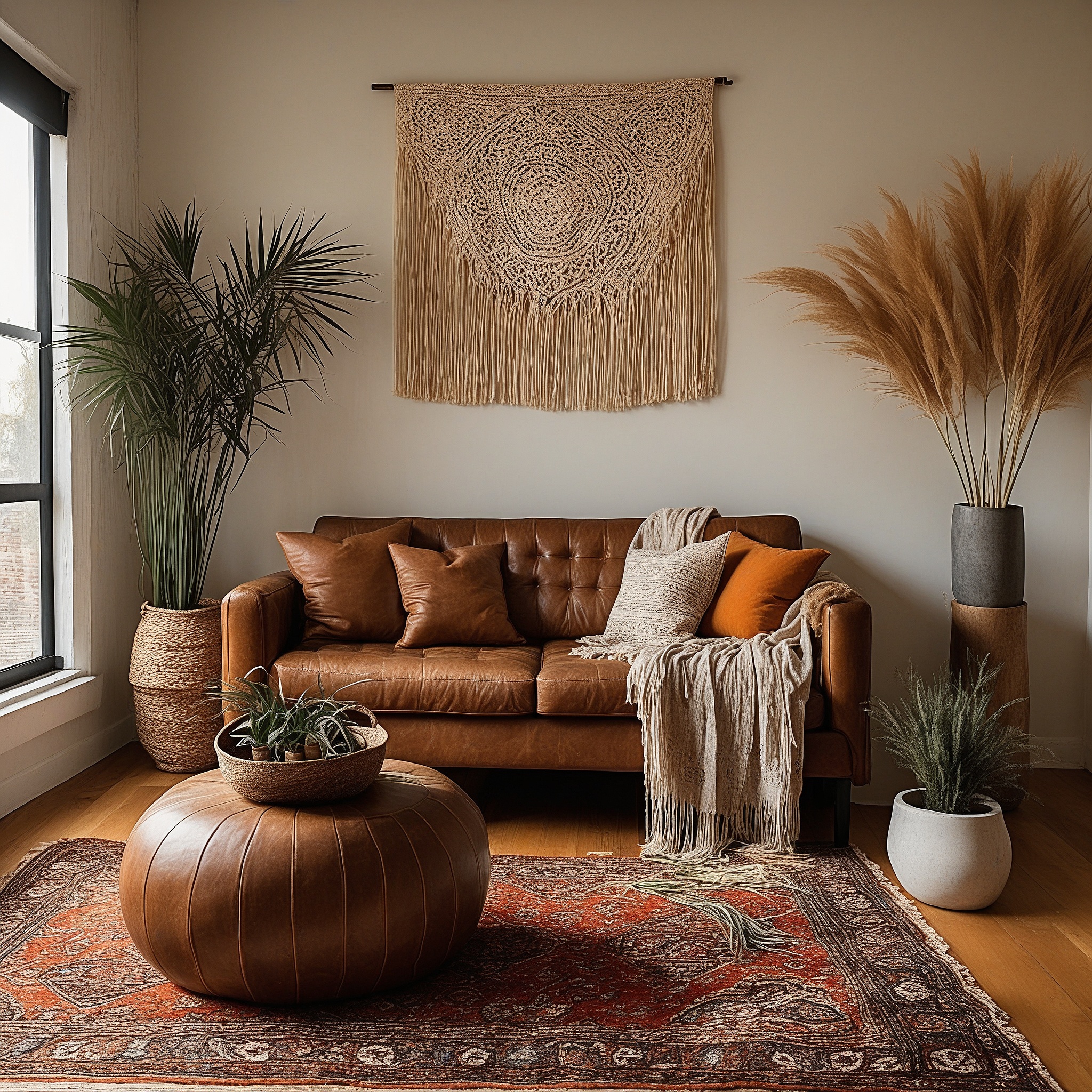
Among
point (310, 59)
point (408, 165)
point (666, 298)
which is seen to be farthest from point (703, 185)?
point (310, 59)

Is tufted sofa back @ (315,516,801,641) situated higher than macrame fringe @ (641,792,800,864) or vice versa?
tufted sofa back @ (315,516,801,641)

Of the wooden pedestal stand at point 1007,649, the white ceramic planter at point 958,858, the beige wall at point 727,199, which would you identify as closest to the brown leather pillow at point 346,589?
the beige wall at point 727,199

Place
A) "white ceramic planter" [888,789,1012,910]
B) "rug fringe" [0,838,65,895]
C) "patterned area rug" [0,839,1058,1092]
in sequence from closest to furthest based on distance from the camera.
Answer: "patterned area rug" [0,839,1058,1092] < "white ceramic planter" [888,789,1012,910] < "rug fringe" [0,838,65,895]

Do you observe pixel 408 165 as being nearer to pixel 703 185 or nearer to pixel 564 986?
pixel 703 185

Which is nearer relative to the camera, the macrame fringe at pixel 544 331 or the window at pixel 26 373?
the window at pixel 26 373

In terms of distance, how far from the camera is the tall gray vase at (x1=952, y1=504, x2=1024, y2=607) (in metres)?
3.22

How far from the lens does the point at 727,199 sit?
374 centimetres

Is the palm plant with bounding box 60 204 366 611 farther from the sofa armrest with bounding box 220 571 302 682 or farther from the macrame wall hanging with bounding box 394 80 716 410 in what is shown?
the sofa armrest with bounding box 220 571 302 682

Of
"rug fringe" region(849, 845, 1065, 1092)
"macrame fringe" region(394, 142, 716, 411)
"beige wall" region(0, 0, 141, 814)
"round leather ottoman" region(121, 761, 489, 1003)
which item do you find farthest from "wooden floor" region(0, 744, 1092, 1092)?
"macrame fringe" region(394, 142, 716, 411)

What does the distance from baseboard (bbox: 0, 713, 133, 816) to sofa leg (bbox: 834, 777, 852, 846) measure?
8.05 feet

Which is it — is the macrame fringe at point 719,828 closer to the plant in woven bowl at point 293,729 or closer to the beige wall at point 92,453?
the plant in woven bowl at point 293,729

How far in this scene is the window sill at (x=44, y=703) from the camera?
2.95 metres

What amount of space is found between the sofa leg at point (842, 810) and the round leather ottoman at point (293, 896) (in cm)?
132

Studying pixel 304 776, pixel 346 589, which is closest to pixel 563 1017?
pixel 304 776
